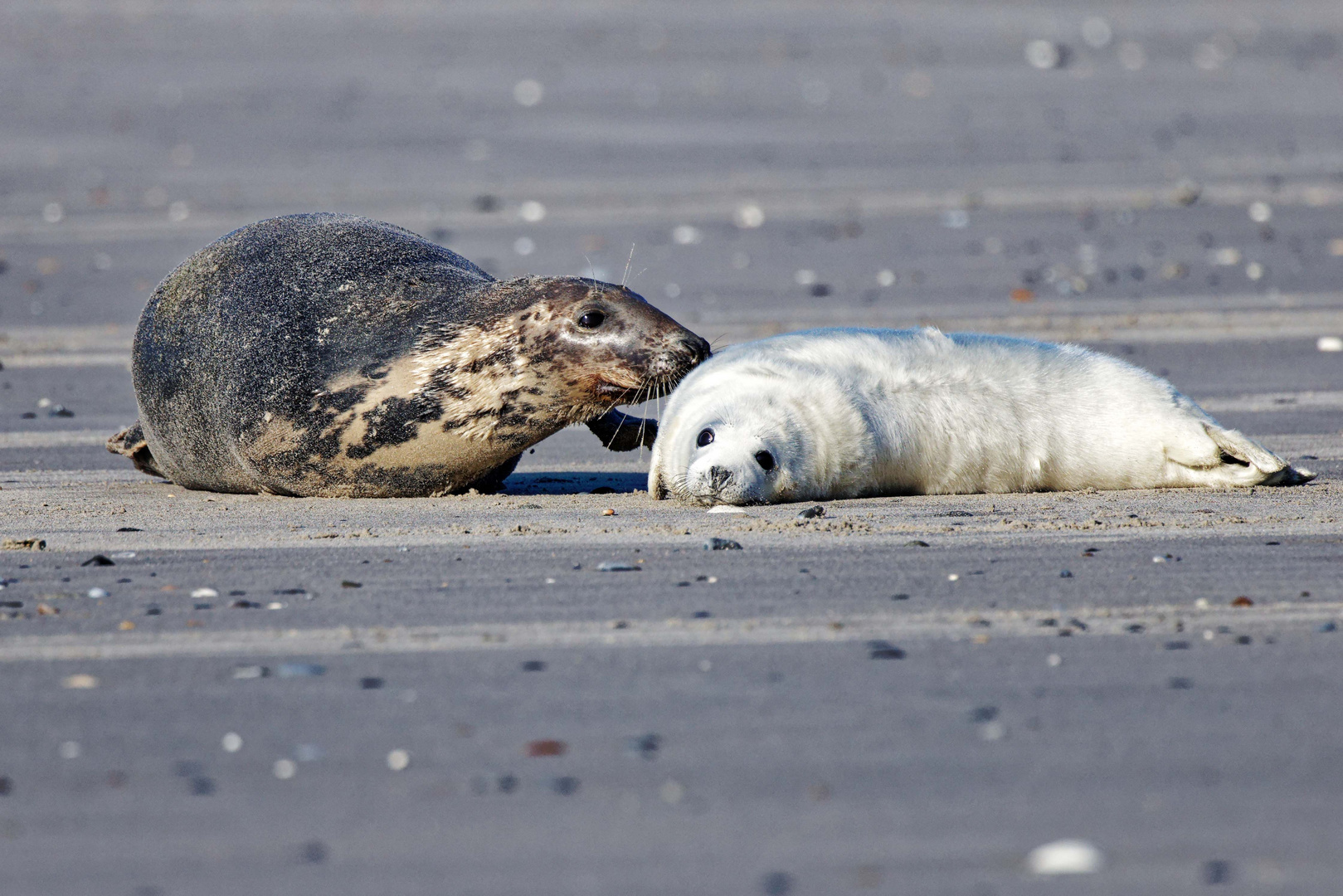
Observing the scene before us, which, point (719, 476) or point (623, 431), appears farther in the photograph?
point (623, 431)

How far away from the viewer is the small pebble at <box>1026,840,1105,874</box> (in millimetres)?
2709

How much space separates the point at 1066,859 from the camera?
108 inches

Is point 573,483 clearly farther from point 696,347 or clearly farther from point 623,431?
point 696,347

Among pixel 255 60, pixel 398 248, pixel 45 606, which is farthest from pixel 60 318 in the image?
pixel 255 60


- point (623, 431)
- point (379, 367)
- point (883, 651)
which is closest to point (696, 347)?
point (623, 431)

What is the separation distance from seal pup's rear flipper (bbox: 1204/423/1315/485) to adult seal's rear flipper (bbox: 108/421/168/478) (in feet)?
12.0

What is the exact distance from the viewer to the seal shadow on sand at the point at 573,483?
20.5 feet

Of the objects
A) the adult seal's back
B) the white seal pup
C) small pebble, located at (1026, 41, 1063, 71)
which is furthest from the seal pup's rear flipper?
small pebble, located at (1026, 41, 1063, 71)

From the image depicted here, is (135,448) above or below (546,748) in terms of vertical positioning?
above

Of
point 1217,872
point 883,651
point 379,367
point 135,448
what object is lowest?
point 1217,872

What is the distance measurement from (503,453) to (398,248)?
0.85 m

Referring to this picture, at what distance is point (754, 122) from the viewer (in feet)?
54.2

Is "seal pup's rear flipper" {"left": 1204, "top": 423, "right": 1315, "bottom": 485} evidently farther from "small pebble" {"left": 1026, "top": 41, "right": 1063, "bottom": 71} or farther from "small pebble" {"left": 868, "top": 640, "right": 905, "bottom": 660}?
"small pebble" {"left": 1026, "top": 41, "right": 1063, "bottom": 71}

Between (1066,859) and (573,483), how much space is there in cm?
385
